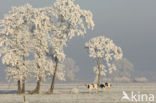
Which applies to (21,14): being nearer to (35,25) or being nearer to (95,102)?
(35,25)

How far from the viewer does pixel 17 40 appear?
7912cm

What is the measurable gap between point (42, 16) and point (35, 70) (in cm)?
834

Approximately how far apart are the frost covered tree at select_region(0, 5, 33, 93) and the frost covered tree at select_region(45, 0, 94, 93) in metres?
4.10

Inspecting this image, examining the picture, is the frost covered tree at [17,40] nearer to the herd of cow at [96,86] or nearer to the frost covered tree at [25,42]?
the frost covered tree at [25,42]

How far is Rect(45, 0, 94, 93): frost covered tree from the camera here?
263 ft

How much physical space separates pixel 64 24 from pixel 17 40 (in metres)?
7.97

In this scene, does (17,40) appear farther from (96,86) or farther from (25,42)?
(96,86)

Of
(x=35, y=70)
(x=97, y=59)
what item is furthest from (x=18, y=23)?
(x=97, y=59)

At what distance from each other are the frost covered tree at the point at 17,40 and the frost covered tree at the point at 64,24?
4103 mm

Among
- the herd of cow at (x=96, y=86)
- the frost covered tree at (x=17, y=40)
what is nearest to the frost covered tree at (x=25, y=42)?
the frost covered tree at (x=17, y=40)

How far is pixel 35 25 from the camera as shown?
78.4m

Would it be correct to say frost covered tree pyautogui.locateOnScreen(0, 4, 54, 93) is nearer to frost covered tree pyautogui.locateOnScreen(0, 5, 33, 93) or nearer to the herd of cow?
frost covered tree pyautogui.locateOnScreen(0, 5, 33, 93)

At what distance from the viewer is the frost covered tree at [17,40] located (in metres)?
78.9

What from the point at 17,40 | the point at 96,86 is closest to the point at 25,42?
the point at 17,40
